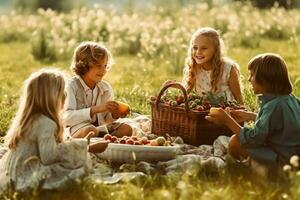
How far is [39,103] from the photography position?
5406 millimetres

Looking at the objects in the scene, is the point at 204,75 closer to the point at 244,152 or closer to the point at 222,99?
the point at 222,99

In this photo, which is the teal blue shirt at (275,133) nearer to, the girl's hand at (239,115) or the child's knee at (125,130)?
the girl's hand at (239,115)

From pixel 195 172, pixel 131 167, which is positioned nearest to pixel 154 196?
pixel 195 172

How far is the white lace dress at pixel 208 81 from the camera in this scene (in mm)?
7525

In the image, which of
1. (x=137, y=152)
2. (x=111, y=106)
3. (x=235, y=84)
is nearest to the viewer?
(x=137, y=152)

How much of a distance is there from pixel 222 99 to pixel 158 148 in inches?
43.9

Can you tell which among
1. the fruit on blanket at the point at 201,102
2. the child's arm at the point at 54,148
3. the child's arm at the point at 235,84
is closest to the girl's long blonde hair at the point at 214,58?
the child's arm at the point at 235,84

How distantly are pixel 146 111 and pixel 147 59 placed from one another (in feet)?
14.9

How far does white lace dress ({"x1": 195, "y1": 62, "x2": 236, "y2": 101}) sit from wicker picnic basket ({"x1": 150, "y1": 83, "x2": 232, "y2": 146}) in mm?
838

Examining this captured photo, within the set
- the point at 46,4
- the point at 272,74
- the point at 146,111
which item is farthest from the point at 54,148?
the point at 46,4

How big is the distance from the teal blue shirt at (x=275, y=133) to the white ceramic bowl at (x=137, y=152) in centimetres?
64

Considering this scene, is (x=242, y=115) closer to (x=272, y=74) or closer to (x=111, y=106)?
(x=272, y=74)

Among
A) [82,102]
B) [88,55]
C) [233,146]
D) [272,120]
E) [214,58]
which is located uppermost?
[88,55]

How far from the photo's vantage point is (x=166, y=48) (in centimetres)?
1230
